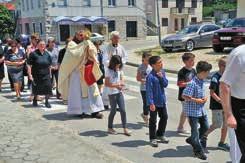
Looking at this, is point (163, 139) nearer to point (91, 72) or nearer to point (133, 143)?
point (133, 143)

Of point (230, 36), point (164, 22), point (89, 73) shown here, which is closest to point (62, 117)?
point (89, 73)

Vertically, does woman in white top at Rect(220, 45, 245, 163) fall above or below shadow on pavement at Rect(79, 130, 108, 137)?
above

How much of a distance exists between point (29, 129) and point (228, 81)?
437cm

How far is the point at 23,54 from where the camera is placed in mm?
11547

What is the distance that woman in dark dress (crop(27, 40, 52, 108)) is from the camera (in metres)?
9.49

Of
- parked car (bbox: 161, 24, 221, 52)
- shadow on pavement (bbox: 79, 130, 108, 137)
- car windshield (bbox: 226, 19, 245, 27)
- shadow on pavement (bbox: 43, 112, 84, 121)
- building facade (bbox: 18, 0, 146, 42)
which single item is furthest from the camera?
building facade (bbox: 18, 0, 146, 42)

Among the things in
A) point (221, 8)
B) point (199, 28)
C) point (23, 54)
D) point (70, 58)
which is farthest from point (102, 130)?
point (221, 8)

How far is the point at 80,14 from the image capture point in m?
47.7

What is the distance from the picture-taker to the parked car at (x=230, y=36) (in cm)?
1905

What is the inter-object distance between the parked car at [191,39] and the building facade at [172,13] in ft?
125

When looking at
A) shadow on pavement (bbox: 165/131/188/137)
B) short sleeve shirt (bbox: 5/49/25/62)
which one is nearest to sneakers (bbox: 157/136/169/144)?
shadow on pavement (bbox: 165/131/188/137)

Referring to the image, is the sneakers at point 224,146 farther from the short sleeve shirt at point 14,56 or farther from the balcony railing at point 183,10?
the balcony railing at point 183,10

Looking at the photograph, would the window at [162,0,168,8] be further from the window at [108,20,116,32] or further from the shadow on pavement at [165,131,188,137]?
the shadow on pavement at [165,131,188,137]

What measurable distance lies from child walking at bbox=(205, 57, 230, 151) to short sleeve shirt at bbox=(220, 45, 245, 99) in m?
1.87
